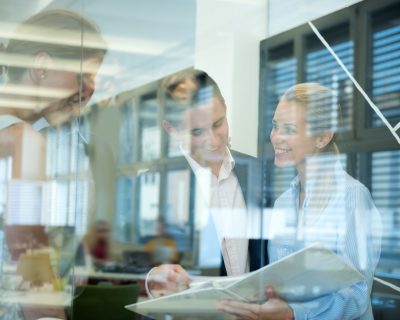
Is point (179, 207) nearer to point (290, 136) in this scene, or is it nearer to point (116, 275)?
point (116, 275)

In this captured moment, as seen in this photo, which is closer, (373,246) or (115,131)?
(373,246)

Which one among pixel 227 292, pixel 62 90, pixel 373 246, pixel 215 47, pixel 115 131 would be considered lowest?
pixel 227 292

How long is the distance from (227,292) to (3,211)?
94 centimetres

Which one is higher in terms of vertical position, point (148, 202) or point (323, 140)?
point (323, 140)

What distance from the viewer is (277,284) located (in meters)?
2.58

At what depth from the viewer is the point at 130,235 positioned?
265 cm

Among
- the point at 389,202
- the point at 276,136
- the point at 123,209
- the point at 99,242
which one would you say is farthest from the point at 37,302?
the point at 389,202

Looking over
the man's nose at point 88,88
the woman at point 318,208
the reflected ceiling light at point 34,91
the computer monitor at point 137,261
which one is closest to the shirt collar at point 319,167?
the woman at point 318,208

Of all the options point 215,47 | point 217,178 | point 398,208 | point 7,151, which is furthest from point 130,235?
point 398,208

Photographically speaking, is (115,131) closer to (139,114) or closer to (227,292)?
(139,114)

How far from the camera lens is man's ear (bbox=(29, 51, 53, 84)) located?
9.20ft

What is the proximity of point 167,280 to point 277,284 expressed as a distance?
1.39ft

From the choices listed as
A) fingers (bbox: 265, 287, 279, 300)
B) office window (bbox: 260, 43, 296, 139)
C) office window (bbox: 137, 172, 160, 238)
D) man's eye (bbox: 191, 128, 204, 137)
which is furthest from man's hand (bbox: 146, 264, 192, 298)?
office window (bbox: 260, 43, 296, 139)

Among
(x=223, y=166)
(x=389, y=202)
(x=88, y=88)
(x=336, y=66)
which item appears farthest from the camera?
(x=88, y=88)
